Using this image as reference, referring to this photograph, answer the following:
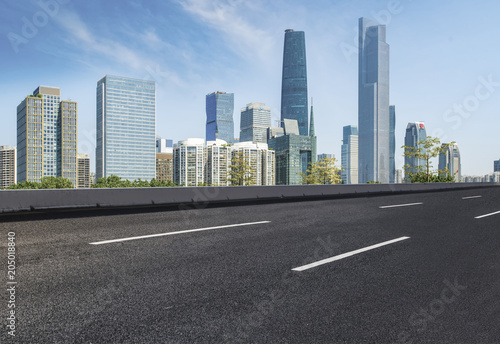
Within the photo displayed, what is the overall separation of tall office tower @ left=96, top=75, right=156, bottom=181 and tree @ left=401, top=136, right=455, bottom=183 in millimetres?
120870

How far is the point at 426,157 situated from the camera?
4631cm

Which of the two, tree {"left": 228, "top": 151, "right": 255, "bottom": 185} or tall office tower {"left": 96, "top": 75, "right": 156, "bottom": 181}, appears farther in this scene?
tall office tower {"left": 96, "top": 75, "right": 156, "bottom": 181}

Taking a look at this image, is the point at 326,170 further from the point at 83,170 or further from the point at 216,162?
the point at 83,170

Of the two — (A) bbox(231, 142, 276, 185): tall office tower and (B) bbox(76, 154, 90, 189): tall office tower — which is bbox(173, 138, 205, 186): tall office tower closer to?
(A) bbox(231, 142, 276, 185): tall office tower

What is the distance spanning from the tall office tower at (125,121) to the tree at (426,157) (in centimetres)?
12087

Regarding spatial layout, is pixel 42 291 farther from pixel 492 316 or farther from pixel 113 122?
pixel 113 122

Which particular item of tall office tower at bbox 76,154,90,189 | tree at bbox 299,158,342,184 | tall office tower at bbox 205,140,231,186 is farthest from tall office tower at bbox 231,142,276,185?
tall office tower at bbox 76,154,90,189

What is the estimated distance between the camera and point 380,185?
22.5 metres

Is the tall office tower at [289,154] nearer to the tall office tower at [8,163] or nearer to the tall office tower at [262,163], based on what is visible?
the tall office tower at [262,163]
